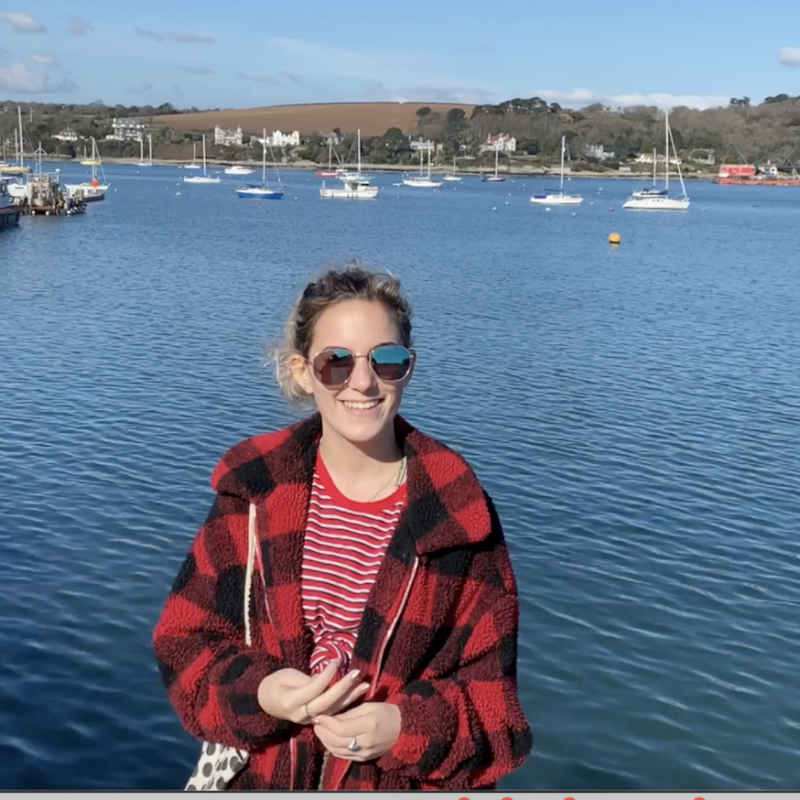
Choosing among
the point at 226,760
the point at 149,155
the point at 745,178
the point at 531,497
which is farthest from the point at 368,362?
the point at 149,155

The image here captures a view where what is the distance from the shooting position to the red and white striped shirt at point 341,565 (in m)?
2.40

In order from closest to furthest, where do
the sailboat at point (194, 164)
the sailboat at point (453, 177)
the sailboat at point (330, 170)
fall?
the sailboat at point (330, 170) < the sailboat at point (453, 177) < the sailboat at point (194, 164)


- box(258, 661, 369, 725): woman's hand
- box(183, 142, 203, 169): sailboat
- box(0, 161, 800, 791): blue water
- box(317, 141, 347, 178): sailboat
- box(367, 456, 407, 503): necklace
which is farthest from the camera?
box(183, 142, 203, 169): sailboat

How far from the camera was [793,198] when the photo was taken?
139500 mm

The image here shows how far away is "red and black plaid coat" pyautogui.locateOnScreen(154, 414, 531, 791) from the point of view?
234cm

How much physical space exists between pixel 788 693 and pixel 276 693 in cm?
812

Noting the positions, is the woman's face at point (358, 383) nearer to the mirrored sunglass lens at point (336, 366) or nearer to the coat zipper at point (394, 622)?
the mirrored sunglass lens at point (336, 366)

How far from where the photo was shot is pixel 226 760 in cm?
246

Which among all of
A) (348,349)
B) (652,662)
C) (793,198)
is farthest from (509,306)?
(793,198)

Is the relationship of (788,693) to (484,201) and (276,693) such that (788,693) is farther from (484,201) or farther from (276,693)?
(484,201)

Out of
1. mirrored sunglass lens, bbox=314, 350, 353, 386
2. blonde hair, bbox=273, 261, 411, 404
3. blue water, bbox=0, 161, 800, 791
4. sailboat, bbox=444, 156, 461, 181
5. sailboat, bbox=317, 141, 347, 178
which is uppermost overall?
blonde hair, bbox=273, 261, 411, 404

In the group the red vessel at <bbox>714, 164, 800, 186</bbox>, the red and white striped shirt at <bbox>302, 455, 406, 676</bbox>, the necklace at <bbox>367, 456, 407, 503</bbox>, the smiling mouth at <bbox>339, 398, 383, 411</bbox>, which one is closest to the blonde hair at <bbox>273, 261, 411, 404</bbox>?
the smiling mouth at <bbox>339, 398, 383, 411</bbox>

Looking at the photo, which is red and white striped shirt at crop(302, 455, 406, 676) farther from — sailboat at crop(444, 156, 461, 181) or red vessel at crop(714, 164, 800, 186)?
red vessel at crop(714, 164, 800, 186)

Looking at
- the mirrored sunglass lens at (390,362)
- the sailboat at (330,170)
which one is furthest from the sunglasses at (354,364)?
the sailboat at (330,170)
